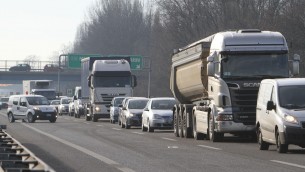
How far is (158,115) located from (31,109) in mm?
18995

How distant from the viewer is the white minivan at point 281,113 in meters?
24.2

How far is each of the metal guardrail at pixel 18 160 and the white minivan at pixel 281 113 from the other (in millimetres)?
6278

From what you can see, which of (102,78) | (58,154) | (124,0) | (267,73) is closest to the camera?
(58,154)

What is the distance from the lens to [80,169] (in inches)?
773

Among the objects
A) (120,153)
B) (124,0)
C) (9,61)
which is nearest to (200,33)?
(9,61)

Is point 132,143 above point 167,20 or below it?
below

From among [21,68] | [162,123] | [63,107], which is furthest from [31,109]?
[21,68]

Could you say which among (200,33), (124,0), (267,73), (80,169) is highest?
(124,0)

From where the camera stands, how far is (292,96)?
25.6m

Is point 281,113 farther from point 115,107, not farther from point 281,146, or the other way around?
point 115,107

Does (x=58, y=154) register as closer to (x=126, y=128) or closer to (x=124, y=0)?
(x=126, y=128)

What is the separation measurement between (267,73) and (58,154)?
26.7 ft

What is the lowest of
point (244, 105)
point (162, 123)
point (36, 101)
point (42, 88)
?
Result: point (162, 123)

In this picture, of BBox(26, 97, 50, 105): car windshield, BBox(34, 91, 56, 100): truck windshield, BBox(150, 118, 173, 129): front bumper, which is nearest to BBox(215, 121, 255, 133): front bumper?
BBox(150, 118, 173, 129): front bumper
